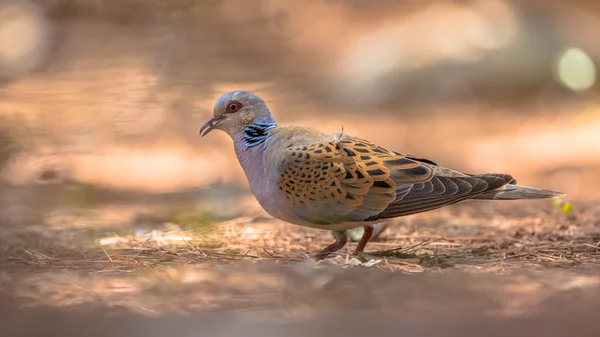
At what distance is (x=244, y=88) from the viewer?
7.13m

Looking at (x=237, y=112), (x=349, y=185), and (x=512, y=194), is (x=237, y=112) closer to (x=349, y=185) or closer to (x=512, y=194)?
(x=349, y=185)

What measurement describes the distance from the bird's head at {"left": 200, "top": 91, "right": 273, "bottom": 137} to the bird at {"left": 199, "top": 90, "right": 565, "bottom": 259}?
0.23 meters

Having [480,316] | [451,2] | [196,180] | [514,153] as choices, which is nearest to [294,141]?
[480,316]

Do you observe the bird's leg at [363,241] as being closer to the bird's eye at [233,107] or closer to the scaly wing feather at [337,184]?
the scaly wing feather at [337,184]

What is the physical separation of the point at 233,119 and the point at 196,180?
2.51 metres

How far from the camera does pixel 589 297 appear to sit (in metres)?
2.55

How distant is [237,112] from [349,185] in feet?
2.46

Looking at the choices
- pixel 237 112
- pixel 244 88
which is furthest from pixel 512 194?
pixel 244 88

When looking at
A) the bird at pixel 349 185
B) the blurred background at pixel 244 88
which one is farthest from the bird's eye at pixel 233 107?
the blurred background at pixel 244 88

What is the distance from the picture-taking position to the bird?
346cm

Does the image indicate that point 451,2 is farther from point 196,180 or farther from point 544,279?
point 544,279

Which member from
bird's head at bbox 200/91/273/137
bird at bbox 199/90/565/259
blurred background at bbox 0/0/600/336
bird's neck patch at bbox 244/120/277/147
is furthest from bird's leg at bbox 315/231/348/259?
blurred background at bbox 0/0/600/336

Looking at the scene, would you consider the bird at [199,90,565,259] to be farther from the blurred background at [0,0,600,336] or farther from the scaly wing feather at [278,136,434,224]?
the blurred background at [0,0,600,336]

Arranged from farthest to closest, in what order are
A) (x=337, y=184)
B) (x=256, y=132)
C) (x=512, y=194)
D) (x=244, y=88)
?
(x=244, y=88) < (x=256, y=132) < (x=512, y=194) < (x=337, y=184)
